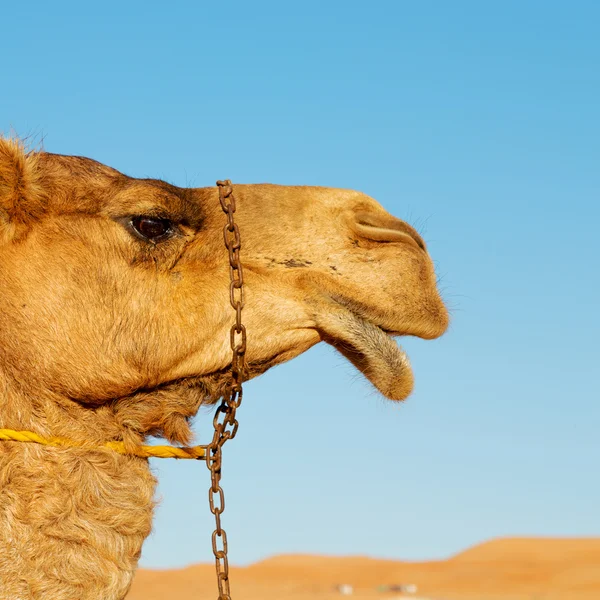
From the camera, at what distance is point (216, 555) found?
3.61m

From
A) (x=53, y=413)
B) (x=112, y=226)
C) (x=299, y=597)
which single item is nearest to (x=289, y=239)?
(x=112, y=226)

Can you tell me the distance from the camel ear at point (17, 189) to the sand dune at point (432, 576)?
18.0 m

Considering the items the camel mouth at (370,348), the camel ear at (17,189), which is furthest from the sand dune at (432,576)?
the camel ear at (17,189)

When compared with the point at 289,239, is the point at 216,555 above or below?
below

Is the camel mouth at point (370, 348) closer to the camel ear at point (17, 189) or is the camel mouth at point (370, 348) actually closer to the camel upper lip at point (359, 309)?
the camel upper lip at point (359, 309)

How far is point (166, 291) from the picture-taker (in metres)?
3.77

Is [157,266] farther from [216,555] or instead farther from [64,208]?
[216,555]

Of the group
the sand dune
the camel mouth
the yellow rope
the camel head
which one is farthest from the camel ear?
the sand dune

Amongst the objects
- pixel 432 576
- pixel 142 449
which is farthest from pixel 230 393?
pixel 432 576

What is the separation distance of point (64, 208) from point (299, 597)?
20.7 m

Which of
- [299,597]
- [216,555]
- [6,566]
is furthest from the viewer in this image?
[299,597]

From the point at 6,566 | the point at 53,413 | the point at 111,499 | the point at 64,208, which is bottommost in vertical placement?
the point at 6,566

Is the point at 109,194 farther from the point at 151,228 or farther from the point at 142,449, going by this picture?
the point at 142,449

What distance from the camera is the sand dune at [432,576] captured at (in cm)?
2412
